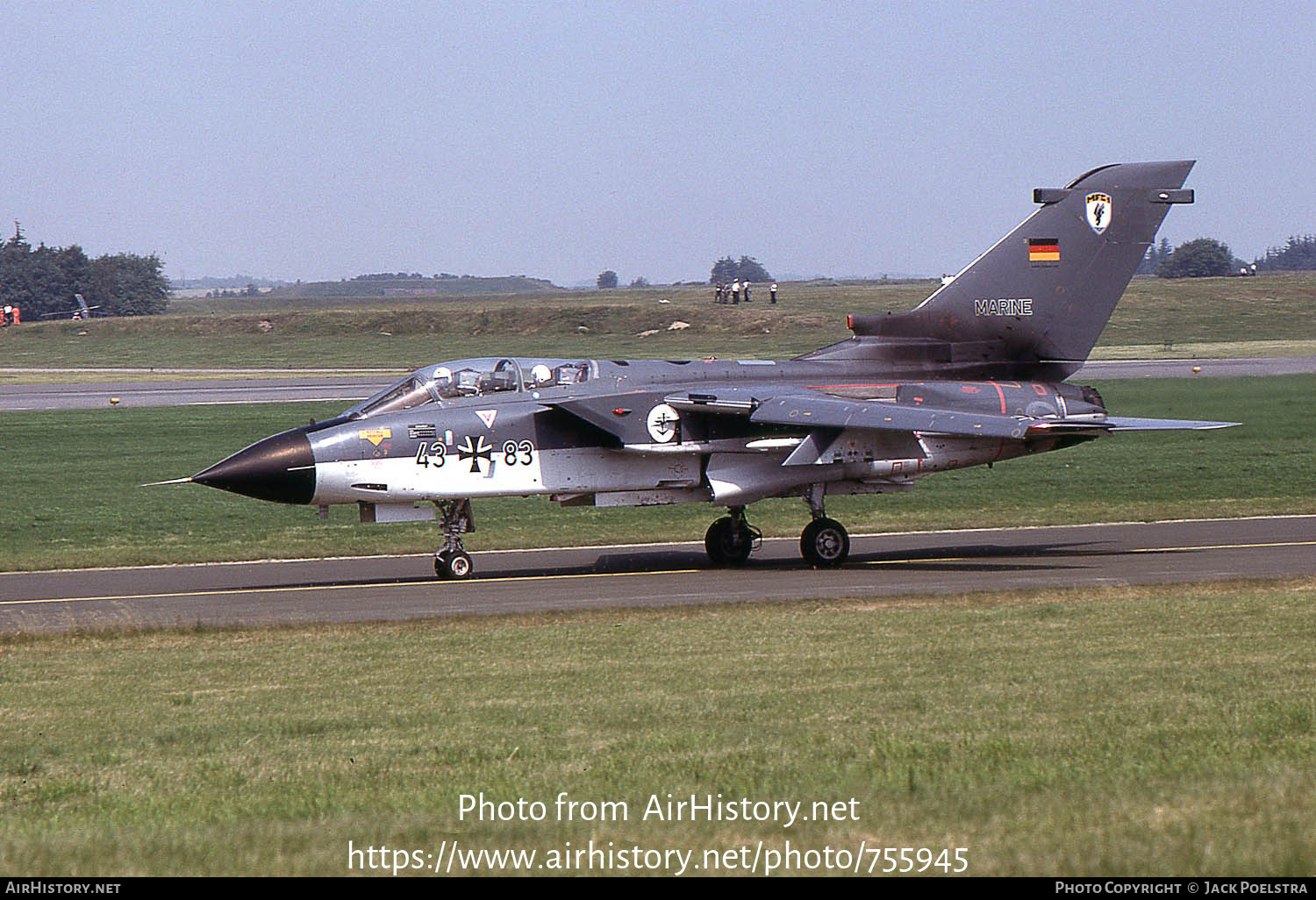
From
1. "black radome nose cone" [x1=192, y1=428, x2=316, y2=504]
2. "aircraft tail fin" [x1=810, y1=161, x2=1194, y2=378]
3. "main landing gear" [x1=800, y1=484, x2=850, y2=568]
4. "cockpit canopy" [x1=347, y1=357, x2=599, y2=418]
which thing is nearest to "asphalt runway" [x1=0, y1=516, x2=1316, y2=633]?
"main landing gear" [x1=800, y1=484, x2=850, y2=568]

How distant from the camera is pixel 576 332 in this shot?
286ft

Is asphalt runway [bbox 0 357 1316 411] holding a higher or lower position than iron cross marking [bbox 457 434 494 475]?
lower

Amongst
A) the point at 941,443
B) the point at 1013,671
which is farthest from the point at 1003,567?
the point at 1013,671

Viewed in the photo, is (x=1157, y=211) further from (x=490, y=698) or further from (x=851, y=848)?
(x=851, y=848)

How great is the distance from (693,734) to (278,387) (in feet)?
173

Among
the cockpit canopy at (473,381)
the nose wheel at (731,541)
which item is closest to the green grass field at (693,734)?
the cockpit canopy at (473,381)

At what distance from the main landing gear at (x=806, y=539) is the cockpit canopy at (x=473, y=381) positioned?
288 cm

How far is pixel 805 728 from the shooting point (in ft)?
29.7

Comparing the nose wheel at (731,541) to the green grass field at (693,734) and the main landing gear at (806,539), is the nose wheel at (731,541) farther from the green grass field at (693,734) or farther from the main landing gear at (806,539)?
the green grass field at (693,734)

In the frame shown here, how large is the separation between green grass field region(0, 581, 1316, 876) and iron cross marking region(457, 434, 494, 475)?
3774 mm

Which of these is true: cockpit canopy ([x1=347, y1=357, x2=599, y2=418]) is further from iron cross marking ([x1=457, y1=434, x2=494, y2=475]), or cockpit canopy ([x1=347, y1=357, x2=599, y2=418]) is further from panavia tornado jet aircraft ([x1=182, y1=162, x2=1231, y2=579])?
iron cross marking ([x1=457, y1=434, x2=494, y2=475])

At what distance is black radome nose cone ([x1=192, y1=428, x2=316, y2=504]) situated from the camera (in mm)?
17609

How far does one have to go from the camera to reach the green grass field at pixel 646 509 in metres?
22.8
